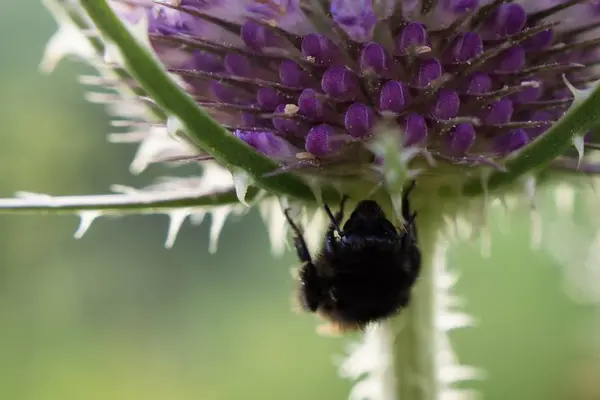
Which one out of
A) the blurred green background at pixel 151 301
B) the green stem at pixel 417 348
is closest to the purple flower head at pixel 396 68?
the green stem at pixel 417 348

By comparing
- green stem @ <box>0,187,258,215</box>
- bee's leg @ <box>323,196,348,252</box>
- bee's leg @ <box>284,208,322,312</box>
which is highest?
green stem @ <box>0,187,258,215</box>

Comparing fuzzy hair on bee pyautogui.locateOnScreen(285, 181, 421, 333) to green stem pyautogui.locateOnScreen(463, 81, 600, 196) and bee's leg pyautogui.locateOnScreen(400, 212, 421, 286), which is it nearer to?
bee's leg pyautogui.locateOnScreen(400, 212, 421, 286)

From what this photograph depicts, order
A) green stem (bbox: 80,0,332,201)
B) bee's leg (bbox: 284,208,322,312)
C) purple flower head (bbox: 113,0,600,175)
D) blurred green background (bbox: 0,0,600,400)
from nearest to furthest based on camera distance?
1. green stem (bbox: 80,0,332,201)
2. purple flower head (bbox: 113,0,600,175)
3. bee's leg (bbox: 284,208,322,312)
4. blurred green background (bbox: 0,0,600,400)

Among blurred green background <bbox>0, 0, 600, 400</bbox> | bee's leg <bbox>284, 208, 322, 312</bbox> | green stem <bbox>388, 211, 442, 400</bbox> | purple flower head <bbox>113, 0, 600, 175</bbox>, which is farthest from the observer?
blurred green background <bbox>0, 0, 600, 400</bbox>

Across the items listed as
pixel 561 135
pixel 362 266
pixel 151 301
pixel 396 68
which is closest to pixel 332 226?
pixel 362 266

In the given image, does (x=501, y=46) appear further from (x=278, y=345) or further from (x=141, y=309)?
(x=141, y=309)

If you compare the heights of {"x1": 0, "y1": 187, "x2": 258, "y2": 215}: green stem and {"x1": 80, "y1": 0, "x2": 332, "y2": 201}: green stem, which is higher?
{"x1": 80, "y1": 0, "x2": 332, "y2": 201}: green stem

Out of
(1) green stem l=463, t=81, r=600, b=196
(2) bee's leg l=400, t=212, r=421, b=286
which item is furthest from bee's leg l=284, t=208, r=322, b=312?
(1) green stem l=463, t=81, r=600, b=196

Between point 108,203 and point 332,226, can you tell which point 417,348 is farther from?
point 108,203
